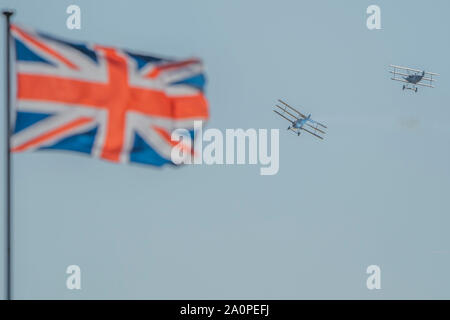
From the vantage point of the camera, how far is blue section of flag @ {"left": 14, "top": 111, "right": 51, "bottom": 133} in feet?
175

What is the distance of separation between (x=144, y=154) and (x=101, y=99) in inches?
125

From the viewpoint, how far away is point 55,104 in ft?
182

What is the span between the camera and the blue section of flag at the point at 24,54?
54.2 metres

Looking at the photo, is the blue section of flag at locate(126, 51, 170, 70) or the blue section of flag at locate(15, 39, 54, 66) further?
the blue section of flag at locate(126, 51, 170, 70)

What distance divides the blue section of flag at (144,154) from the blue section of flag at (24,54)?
602 cm

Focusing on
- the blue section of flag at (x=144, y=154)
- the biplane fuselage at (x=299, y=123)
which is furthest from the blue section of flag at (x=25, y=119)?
the biplane fuselage at (x=299, y=123)

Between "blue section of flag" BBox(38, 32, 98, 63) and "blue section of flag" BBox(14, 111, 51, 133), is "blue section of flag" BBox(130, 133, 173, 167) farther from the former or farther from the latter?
"blue section of flag" BBox(14, 111, 51, 133)

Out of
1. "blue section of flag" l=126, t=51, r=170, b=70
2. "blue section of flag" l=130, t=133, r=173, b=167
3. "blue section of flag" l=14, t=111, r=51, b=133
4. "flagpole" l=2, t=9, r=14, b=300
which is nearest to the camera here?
"flagpole" l=2, t=9, r=14, b=300

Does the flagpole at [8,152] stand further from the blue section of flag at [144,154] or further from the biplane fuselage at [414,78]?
the biplane fuselage at [414,78]

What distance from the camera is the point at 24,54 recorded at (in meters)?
54.6

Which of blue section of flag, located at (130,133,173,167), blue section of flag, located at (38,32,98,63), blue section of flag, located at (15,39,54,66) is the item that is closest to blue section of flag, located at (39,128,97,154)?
blue section of flag, located at (130,133,173,167)
